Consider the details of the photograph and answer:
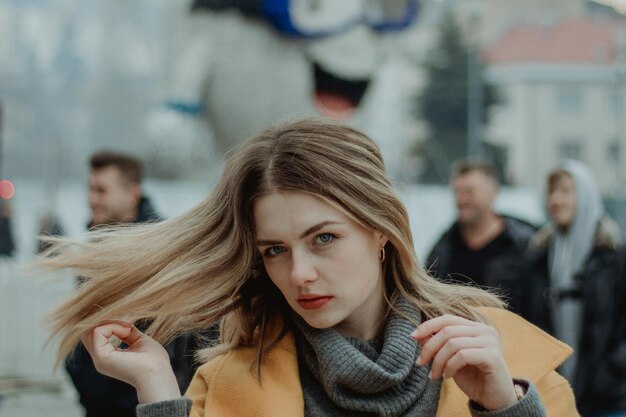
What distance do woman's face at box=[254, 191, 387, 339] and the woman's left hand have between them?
24 cm

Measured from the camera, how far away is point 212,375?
2.56 metres

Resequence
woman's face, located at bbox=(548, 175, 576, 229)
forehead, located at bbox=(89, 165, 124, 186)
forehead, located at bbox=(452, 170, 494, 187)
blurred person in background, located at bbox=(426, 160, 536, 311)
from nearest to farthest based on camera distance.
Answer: forehead, located at bbox=(89, 165, 124, 186)
woman's face, located at bbox=(548, 175, 576, 229)
blurred person in background, located at bbox=(426, 160, 536, 311)
forehead, located at bbox=(452, 170, 494, 187)

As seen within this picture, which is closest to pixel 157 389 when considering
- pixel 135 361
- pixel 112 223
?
pixel 135 361

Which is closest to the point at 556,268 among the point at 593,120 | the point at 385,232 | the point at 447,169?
the point at 385,232

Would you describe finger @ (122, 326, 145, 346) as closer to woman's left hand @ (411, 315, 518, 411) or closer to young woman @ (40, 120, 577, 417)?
young woman @ (40, 120, 577, 417)

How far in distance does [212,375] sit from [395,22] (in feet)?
31.1

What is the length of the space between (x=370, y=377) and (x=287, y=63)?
948 centimetres

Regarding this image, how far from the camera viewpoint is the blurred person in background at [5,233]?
33.3 feet

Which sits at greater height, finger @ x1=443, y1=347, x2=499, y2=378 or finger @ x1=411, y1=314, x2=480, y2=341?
finger @ x1=411, y1=314, x2=480, y2=341

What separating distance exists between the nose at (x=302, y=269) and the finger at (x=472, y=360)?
362 millimetres

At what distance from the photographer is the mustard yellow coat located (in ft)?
8.04

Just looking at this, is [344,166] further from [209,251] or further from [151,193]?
[151,193]

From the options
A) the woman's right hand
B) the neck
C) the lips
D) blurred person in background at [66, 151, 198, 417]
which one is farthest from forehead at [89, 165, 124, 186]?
the lips

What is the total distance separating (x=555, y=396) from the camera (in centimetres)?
252
